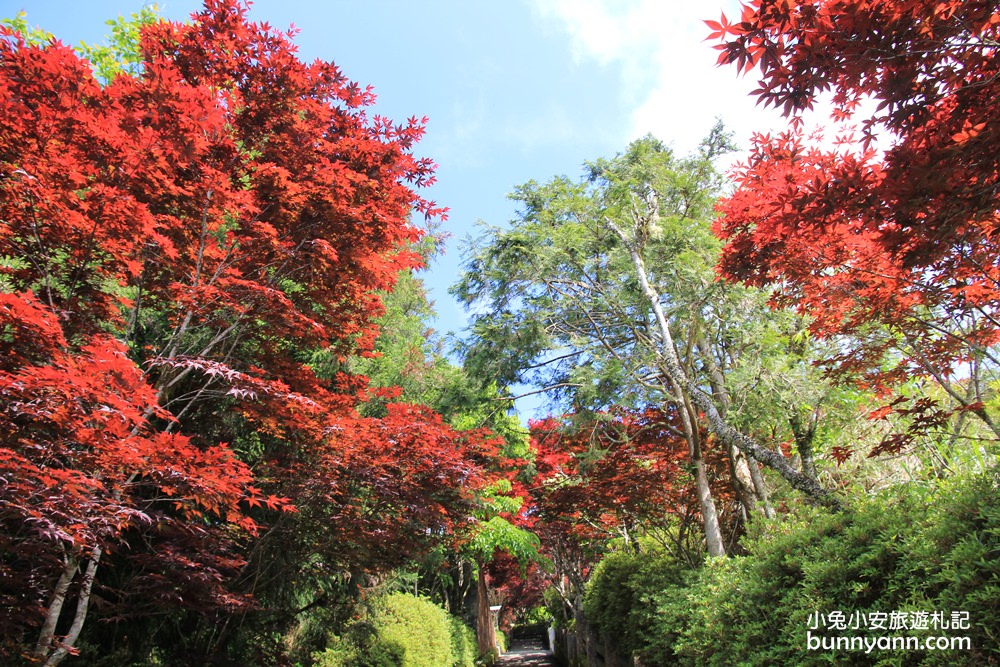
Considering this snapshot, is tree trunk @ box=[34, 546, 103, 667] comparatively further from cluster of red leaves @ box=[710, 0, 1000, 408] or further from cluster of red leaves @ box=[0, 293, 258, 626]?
cluster of red leaves @ box=[710, 0, 1000, 408]

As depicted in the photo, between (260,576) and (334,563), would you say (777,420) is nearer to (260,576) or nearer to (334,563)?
(334,563)

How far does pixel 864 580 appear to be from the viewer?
290cm

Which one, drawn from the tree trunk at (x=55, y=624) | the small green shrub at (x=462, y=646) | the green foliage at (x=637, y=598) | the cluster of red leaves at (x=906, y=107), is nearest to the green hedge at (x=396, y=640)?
the small green shrub at (x=462, y=646)

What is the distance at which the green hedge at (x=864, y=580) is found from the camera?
7.19ft

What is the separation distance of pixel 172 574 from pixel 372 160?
170 inches

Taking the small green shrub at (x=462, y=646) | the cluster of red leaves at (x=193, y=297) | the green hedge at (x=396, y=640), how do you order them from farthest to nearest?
the small green shrub at (x=462, y=646) → the green hedge at (x=396, y=640) → the cluster of red leaves at (x=193, y=297)

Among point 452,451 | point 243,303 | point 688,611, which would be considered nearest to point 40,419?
point 243,303

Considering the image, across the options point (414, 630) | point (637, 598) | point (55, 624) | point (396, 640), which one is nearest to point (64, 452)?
point (55, 624)

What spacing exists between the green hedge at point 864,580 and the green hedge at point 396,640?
188 inches

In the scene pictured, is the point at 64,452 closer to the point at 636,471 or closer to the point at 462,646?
the point at 636,471

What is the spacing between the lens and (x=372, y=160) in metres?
5.34

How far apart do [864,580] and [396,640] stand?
750 centimetres

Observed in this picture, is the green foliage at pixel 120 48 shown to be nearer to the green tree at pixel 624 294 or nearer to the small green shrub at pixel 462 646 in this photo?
the green tree at pixel 624 294

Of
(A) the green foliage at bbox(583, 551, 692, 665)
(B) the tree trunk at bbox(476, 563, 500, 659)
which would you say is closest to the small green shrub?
(B) the tree trunk at bbox(476, 563, 500, 659)
